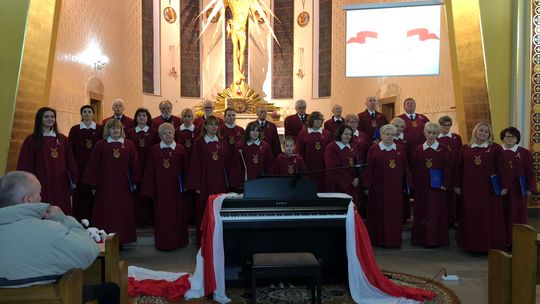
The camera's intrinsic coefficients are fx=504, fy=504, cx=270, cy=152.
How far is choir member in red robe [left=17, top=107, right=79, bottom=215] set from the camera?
223 inches

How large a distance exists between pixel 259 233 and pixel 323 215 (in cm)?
78

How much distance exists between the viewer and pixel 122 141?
20.1 feet

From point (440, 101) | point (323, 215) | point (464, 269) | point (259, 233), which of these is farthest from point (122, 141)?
point (440, 101)

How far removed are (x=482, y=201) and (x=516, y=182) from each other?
48 centimetres

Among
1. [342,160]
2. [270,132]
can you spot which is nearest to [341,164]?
[342,160]

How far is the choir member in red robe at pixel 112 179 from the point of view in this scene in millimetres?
6051

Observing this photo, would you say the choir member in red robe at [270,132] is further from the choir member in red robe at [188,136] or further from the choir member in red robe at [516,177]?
the choir member in red robe at [516,177]

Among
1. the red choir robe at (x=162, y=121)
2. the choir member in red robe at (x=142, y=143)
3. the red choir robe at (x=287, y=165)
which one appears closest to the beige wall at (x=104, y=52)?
the red choir robe at (x=162, y=121)

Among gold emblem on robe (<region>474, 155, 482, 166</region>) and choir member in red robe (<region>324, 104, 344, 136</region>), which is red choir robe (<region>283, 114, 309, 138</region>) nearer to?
choir member in red robe (<region>324, 104, 344, 136</region>)

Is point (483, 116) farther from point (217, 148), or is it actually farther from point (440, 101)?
point (217, 148)

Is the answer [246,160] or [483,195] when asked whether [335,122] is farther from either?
Result: [483,195]

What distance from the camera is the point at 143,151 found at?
6.95 metres

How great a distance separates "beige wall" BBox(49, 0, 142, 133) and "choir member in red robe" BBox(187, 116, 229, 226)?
3100 mm

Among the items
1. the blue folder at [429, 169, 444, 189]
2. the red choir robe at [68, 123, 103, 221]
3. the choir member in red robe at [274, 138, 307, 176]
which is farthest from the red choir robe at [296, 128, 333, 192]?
the red choir robe at [68, 123, 103, 221]
